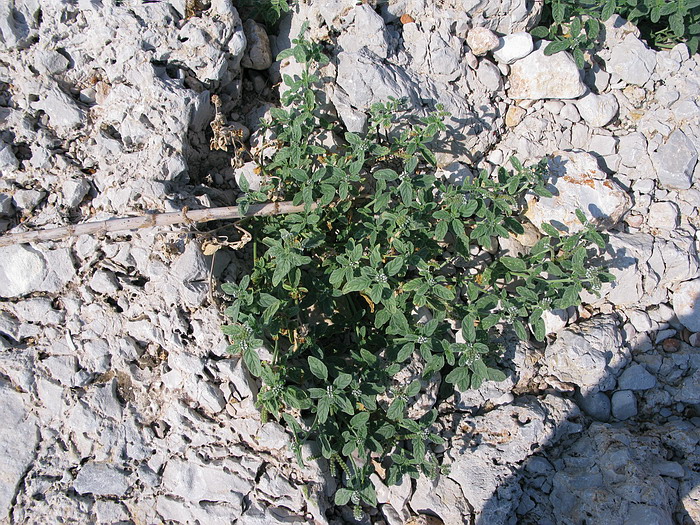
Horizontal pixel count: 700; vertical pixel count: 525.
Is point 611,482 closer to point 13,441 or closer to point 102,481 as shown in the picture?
point 102,481

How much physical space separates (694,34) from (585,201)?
191 cm

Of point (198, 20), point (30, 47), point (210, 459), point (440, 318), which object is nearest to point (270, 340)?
point (210, 459)

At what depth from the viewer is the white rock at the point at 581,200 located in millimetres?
3818

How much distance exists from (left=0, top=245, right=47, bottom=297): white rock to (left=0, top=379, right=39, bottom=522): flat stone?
1.86 ft

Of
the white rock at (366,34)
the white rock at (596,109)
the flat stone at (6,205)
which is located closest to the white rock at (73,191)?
the flat stone at (6,205)

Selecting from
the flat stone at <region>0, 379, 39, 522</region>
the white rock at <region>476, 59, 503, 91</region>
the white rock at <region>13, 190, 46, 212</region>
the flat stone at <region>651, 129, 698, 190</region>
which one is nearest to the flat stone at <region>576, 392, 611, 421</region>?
the flat stone at <region>651, 129, 698, 190</region>

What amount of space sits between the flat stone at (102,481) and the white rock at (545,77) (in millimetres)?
3894

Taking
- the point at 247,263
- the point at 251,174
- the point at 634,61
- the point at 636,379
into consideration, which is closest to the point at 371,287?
the point at 247,263

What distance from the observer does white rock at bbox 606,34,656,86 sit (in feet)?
14.1

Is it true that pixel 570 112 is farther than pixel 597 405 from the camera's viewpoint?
Yes

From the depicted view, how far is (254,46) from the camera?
167 inches

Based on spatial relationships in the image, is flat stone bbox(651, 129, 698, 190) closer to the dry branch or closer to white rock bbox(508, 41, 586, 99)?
white rock bbox(508, 41, 586, 99)

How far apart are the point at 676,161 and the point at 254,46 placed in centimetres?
336

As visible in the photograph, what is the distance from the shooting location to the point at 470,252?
157 inches
